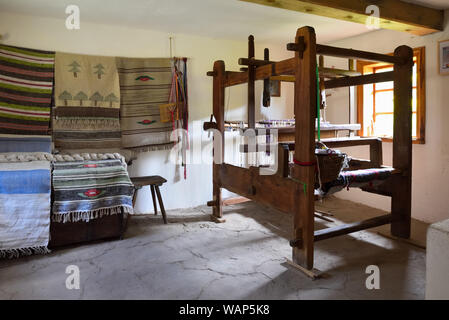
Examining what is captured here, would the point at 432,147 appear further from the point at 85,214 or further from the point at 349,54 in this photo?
the point at 85,214

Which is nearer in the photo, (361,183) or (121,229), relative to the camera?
(361,183)

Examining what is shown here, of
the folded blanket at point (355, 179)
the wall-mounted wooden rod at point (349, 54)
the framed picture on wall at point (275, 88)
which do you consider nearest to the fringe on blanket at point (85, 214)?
the folded blanket at point (355, 179)

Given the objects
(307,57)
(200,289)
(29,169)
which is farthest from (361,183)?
(29,169)

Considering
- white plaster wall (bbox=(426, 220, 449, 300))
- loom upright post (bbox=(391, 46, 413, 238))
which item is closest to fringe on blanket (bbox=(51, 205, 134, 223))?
white plaster wall (bbox=(426, 220, 449, 300))

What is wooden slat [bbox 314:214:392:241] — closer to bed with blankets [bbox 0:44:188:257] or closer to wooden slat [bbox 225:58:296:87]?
wooden slat [bbox 225:58:296:87]

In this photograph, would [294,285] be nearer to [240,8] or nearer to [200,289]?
[200,289]

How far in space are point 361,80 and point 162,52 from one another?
2254 mm

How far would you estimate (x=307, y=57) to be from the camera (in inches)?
90.7

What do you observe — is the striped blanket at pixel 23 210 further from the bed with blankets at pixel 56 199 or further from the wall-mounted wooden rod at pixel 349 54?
the wall-mounted wooden rod at pixel 349 54

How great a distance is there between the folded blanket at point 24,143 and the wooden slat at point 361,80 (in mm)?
2911

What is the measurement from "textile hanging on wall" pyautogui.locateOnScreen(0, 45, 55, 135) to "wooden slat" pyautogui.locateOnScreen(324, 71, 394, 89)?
2.87m

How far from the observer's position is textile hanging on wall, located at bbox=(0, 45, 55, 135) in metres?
3.34

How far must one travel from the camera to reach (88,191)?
294cm

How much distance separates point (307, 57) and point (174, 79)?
215 cm
